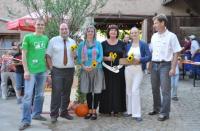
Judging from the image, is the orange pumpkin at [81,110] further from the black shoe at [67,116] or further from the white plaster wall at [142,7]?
the white plaster wall at [142,7]

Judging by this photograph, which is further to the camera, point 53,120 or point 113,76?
point 113,76

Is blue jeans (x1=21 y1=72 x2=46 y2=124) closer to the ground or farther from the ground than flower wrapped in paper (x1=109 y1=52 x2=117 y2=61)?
closer to the ground

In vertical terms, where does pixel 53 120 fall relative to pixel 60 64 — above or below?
below

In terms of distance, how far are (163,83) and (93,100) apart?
1.38 m

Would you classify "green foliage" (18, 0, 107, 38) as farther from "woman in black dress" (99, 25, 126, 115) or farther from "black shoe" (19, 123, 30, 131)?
"black shoe" (19, 123, 30, 131)

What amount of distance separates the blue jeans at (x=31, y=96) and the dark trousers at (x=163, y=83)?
212 centimetres

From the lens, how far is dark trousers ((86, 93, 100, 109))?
335 inches

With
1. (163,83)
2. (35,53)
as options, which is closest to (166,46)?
(163,83)

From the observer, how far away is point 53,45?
8047 mm

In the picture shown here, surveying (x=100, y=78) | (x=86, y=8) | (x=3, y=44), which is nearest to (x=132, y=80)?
(x=100, y=78)

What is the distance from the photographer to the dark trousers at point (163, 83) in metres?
8.20

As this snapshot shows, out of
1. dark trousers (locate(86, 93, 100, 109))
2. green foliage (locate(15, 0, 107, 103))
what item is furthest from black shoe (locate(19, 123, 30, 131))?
green foliage (locate(15, 0, 107, 103))

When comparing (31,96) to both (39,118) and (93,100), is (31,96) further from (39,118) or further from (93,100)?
(93,100)

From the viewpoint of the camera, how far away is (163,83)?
27.0ft
